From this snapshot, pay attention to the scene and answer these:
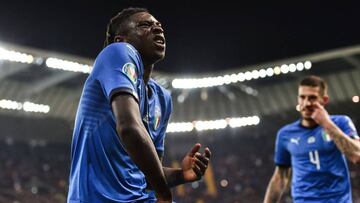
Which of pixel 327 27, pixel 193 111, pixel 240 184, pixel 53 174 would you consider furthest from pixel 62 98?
pixel 327 27

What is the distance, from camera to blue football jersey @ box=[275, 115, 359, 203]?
4.52 m

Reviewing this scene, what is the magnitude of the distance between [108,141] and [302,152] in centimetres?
313

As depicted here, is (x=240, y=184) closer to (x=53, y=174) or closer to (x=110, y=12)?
A: (x=53, y=174)

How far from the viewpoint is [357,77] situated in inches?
816

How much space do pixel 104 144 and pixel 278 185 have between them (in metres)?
3.30

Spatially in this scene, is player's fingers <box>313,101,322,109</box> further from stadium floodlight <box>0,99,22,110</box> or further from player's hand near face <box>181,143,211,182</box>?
stadium floodlight <box>0,99,22,110</box>

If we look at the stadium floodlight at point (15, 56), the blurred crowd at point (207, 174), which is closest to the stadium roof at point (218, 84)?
the stadium floodlight at point (15, 56)

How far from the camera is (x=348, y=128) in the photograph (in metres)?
4.60

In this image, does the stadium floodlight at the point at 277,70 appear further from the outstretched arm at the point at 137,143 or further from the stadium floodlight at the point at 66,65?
the outstretched arm at the point at 137,143

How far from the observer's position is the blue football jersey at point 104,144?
198 cm

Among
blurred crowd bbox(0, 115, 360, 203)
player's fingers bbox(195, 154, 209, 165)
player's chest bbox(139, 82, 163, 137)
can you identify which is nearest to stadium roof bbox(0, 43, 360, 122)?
blurred crowd bbox(0, 115, 360, 203)

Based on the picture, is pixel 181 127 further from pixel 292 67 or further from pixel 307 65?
pixel 307 65

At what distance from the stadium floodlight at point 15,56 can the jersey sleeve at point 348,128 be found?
1562cm

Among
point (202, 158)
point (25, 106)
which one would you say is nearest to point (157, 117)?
point (202, 158)
